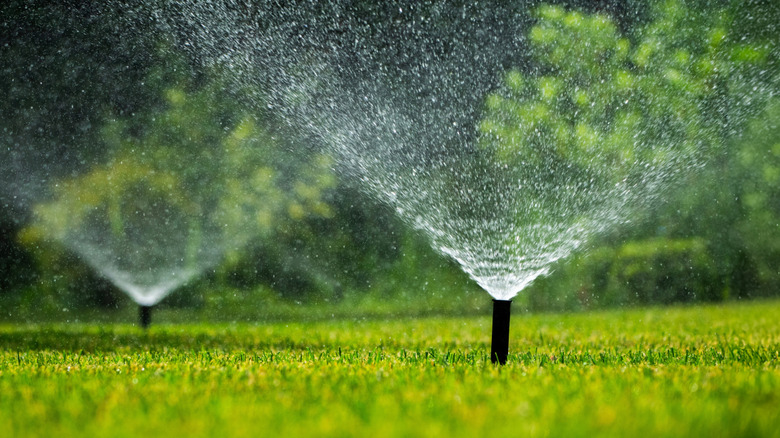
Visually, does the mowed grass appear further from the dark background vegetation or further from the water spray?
the dark background vegetation

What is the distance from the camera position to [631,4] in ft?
41.1

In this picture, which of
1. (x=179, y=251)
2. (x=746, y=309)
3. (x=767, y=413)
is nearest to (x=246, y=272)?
(x=179, y=251)

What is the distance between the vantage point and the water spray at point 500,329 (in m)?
3.99

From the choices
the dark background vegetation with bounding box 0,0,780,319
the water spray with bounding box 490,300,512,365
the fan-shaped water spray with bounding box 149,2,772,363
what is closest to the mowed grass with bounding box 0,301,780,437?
the water spray with bounding box 490,300,512,365

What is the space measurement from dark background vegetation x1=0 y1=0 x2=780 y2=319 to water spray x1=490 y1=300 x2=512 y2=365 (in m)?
7.92

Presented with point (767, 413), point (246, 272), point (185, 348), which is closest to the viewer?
point (767, 413)

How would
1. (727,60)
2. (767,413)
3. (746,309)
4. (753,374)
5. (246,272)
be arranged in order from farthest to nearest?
1. (246,272)
2. (727,60)
3. (746,309)
4. (753,374)
5. (767,413)

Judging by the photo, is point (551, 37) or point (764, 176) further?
point (764, 176)

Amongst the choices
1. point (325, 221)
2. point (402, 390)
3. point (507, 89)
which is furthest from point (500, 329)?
point (325, 221)

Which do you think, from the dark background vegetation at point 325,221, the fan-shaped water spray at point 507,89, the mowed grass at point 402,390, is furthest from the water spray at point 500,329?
the dark background vegetation at point 325,221

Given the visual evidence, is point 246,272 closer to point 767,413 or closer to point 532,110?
point 532,110

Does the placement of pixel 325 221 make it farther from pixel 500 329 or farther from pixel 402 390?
pixel 402 390

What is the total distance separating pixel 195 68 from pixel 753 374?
10.5 meters

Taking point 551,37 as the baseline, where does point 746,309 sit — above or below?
below
